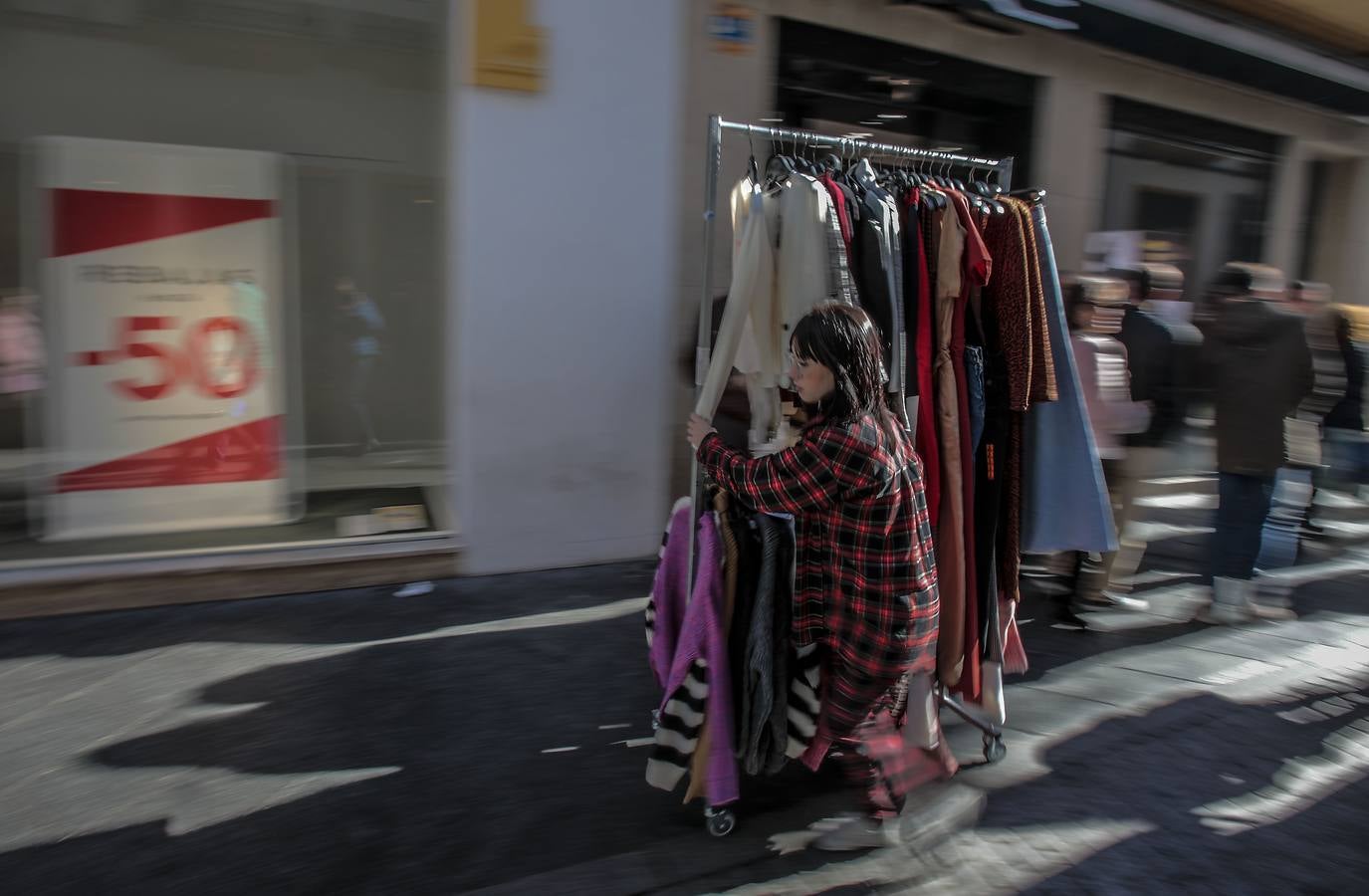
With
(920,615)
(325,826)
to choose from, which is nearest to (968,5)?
(920,615)

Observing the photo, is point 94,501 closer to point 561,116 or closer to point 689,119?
point 561,116

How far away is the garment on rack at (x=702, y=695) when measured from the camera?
2633 mm

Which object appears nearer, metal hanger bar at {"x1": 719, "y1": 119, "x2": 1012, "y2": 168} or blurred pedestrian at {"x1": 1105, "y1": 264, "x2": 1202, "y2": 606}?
metal hanger bar at {"x1": 719, "y1": 119, "x2": 1012, "y2": 168}

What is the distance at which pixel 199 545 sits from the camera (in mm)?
4566

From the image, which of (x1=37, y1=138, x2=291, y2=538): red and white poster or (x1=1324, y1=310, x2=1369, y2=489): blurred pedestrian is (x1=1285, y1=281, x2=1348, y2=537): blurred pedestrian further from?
(x1=37, y1=138, x2=291, y2=538): red and white poster

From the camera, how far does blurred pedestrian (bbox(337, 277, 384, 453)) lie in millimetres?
5199

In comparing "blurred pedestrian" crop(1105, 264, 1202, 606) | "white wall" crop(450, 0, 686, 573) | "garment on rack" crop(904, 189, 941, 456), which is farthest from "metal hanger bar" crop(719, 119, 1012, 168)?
"white wall" crop(450, 0, 686, 573)

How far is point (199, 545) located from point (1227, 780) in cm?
461

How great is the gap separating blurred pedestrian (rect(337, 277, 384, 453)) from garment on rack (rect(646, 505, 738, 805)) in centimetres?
318

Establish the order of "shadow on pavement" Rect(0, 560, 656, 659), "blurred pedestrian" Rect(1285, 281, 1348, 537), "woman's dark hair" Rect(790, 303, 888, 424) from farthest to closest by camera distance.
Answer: "blurred pedestrian" Rect(1285, 281, 1348, 537) < "shadow on pavement" Rect(0, 560, 656, 659) < "woman's dark hair" Rect(790, 303, 888, 424)

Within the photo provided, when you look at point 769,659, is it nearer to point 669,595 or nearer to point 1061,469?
point 669,595

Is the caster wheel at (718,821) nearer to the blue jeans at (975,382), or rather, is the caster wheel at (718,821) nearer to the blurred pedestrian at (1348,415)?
the blue jeans at (975,382)

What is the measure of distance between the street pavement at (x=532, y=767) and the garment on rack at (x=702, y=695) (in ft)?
0.86

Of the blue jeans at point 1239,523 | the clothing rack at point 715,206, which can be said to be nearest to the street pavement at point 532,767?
the clothing rack at point 715,206
